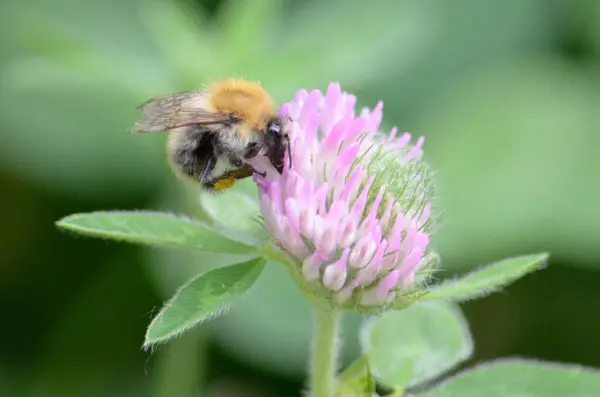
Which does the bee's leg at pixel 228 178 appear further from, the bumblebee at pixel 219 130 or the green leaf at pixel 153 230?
the green leaf at pixel 153 230

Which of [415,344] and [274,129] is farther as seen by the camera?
[415,344]

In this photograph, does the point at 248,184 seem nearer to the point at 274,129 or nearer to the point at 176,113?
the point at 176,113

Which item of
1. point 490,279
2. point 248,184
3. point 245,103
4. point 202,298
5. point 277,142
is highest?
point 248,184

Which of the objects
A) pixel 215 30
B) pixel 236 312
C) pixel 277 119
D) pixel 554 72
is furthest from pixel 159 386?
pixel 554 72

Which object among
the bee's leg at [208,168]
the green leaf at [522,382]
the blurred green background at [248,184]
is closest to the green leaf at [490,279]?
the green leaf at [522,382]

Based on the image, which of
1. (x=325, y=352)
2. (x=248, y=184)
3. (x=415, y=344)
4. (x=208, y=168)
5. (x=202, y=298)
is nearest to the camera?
(x=202, y=298)

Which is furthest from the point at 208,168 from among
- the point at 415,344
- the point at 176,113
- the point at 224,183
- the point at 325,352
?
the point at 415,344

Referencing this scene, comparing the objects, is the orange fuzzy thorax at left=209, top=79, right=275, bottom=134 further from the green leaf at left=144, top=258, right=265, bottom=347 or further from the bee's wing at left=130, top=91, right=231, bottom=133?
the green leaf at left=144, top=258, right=265, bottom=347

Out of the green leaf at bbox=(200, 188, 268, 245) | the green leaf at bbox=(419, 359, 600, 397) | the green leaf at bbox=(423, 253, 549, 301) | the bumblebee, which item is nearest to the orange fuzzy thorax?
the bumblebee
